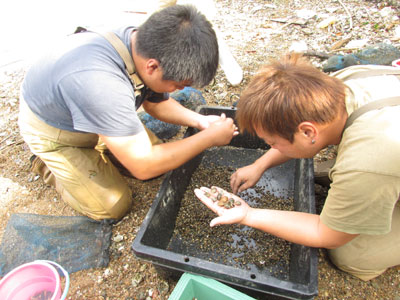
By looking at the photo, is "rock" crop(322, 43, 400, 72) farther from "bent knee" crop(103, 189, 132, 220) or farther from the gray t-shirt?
"bent knee" crop(103, 189, 132, 220)

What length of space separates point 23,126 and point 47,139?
205mm

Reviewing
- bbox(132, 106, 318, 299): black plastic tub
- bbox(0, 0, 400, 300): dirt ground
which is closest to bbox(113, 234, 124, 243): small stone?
bbox(0, 0, 400, 300): dirt ground

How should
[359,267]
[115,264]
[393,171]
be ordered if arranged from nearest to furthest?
[393,171]
[359,267]
[115,264]

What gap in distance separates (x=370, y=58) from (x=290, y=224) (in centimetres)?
229

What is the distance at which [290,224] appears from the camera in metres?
1.27

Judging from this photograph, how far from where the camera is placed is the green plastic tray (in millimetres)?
1211

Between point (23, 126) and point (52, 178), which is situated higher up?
point (23, 126)

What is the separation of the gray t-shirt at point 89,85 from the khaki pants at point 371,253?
1.30m

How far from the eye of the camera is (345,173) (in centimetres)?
102

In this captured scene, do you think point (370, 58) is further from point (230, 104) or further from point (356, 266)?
point (356, 266)

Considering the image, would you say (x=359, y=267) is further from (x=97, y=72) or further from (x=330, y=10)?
(x=330, y=10)

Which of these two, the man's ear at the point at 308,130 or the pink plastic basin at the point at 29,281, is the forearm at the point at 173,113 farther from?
the pink plastic basin at the point at 29,281

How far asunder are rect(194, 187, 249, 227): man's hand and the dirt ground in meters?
0.55

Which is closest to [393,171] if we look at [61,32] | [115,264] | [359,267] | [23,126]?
[359,267]
